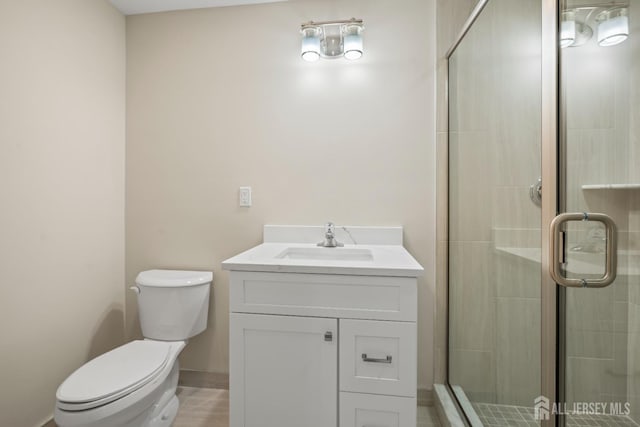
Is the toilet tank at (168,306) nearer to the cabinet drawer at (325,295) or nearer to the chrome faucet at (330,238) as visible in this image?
the cabinet drawer at (325,295)

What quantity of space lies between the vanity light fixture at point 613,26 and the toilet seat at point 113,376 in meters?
1.81

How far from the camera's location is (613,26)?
0.74 metres

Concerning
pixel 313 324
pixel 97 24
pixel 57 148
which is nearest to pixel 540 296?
pixel 313 324

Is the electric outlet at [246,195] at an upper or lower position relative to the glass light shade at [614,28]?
lower

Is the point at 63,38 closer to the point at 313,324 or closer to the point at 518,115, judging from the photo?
the point at 313,324

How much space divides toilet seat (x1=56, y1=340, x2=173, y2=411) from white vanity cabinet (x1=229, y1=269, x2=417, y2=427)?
0.37 m

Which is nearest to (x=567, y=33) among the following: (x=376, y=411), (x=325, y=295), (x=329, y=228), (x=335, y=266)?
(x=335, y=266)

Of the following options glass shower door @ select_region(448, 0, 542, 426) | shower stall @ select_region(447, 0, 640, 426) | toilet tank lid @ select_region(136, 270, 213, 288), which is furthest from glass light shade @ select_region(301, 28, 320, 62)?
toilet tank lid @ select_region(136, 270, 213, 288)

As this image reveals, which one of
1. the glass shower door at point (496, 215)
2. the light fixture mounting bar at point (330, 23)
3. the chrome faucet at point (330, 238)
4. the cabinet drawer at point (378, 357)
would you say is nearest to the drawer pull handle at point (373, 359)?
the cabinet drawer at point (378, 357)

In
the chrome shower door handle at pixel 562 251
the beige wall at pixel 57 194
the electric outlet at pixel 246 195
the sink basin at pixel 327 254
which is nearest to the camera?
the chrome shower door handle at pixel 562 251

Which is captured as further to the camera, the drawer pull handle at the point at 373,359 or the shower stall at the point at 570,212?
the drawer pull handle at the point at 373,359

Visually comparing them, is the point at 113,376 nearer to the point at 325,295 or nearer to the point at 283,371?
the point at 283,371

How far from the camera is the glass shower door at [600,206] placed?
732 millimetres

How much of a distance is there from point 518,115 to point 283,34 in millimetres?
1318
